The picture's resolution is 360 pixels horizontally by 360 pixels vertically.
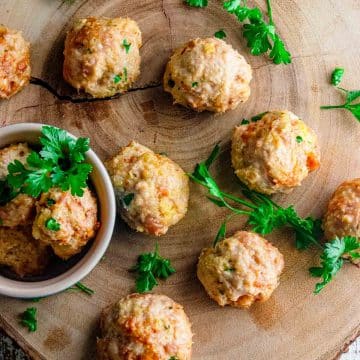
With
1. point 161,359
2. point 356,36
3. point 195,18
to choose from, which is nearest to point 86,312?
point 161,359

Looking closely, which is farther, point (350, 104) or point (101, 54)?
point (350, 104)

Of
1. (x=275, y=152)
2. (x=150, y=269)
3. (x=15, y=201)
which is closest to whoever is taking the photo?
(x=15, y=201)

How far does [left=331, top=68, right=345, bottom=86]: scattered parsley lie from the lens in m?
3.76

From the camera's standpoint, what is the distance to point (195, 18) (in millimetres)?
3781

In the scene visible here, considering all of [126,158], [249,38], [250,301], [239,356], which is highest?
[249,38]

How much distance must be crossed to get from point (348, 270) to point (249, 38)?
1.45m

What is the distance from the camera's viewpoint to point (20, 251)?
3596mm

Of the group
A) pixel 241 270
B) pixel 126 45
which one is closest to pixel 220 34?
pixel 126 45

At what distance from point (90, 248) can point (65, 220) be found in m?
0.22

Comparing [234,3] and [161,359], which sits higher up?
[234,3]

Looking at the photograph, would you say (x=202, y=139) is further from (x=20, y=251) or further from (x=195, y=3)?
(x=20, y=251)

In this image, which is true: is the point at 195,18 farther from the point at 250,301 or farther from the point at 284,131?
A: the point at 250,301

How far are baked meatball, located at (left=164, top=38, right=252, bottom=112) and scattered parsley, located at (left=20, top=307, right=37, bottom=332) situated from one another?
1434mm

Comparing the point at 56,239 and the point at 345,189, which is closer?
the point at 56,239
